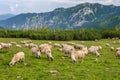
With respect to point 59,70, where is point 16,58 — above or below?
above

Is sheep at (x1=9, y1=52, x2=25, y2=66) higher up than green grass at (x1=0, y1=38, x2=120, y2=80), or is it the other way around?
sheep at (x1=9, y1=52, x2=25, y2=66)

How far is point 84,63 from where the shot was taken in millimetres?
37969

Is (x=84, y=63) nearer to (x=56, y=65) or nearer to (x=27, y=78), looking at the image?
(x=56, y=65)

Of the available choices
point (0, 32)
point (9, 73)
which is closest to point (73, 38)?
point (0, 32)

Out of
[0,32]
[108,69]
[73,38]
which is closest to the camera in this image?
[108,69]

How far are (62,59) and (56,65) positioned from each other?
5.41 metres

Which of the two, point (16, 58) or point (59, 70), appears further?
point (16, 58)

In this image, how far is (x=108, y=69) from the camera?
1355 inches

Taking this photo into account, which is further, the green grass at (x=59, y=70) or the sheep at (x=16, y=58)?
the sheep at (x=16, y=58)

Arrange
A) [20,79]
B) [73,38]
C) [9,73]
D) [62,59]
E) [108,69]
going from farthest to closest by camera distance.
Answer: [73,38] → [62,59] → [108,69] → [9,73] → [20,79]

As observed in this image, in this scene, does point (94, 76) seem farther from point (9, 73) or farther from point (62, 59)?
point (62, 59)

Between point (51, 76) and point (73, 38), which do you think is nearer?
point (51, 76)

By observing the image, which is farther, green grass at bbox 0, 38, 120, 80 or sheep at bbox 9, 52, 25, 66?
sheep at bbox 9, 52, 25, 66

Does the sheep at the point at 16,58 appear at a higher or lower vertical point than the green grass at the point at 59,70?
higher
